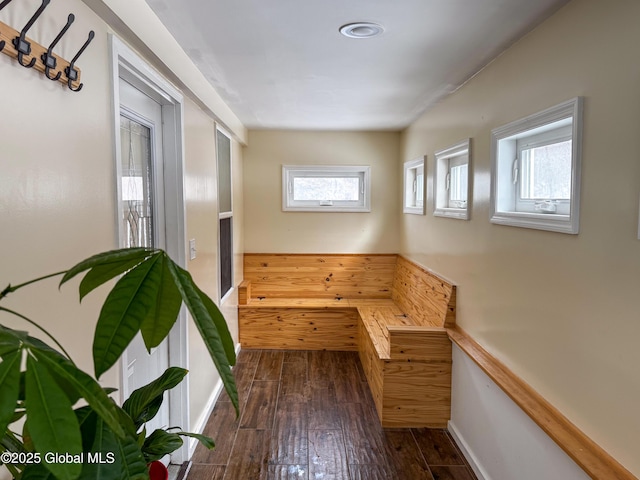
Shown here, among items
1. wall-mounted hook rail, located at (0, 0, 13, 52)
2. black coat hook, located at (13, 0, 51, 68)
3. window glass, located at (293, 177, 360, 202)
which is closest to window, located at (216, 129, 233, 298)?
window glass, located at (293, 177, 360, 202)

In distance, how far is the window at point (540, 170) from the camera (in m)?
1.61

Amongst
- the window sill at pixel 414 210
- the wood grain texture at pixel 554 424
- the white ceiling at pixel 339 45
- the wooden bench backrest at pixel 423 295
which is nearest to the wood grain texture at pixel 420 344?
the wooden bench backrest at pixel 423 295

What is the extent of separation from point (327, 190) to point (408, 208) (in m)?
0.95

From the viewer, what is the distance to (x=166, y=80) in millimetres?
2104

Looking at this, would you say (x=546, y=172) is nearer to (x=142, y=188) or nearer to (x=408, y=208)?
(x=142, y=188)

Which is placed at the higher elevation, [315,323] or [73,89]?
[73,89]

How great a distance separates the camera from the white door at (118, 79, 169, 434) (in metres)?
1.91

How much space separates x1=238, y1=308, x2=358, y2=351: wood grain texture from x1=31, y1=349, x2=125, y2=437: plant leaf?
12.5 feet

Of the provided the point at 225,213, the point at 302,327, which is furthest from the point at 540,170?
the point at 302,327

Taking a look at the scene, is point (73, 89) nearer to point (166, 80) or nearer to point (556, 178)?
point (166, 80)

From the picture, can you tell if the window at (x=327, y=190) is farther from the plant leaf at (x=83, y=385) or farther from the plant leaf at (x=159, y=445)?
the plant leaf at (x=83, y=385)

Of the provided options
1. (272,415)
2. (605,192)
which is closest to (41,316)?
(605,192)

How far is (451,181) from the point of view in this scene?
3244 mm

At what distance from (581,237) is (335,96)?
6.76 ft
